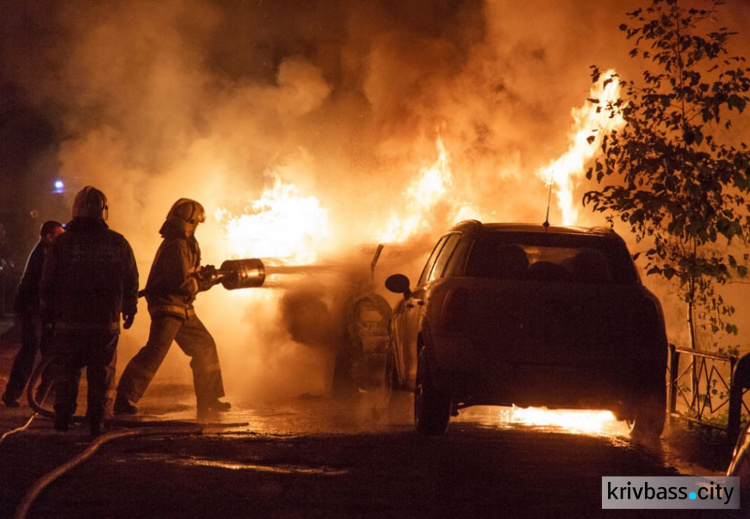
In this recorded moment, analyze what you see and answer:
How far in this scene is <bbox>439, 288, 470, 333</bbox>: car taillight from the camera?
8109 mm

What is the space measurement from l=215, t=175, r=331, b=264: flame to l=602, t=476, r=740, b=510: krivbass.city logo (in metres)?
9.55

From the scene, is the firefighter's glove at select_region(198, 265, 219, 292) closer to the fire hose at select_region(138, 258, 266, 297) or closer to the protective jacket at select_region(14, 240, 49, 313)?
the fire hose at select_region(138, 258, 266, 297)

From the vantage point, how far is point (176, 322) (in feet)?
35.3

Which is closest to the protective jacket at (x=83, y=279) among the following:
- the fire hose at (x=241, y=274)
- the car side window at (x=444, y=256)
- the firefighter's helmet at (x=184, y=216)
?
the firefighter's helmet at (x=184, y=216)

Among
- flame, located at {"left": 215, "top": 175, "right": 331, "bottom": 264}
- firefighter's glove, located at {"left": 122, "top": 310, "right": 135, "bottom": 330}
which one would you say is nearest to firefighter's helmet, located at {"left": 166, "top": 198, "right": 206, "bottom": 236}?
firefighter's glove, located at {"left": 122, "top": 310, "right": 135, "bottom": 330}

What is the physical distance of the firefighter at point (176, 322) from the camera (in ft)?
34.8

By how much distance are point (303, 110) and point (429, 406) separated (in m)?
14.2

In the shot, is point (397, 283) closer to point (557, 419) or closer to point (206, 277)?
point (557, 419)

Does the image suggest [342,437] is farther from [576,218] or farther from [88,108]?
[88,108]

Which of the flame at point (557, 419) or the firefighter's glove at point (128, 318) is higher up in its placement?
the firefighter's glove at point (128, 318)

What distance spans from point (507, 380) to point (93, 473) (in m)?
2.93

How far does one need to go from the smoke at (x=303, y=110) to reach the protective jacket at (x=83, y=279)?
510cm

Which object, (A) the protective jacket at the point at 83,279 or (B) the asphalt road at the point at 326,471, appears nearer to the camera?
(B) the asphalt road at the point at 326,471

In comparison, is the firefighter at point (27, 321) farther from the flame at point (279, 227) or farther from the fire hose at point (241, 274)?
the flame at point (279, 227)
